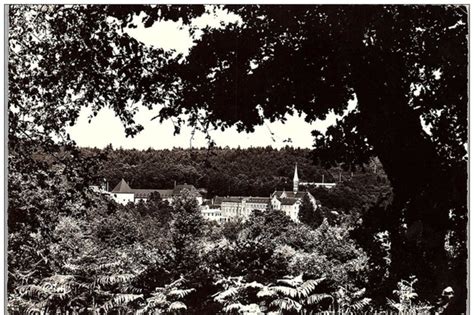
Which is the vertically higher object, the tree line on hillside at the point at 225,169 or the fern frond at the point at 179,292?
the tree line on hillside at the point at 225,169

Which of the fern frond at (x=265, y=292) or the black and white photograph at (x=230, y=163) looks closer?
the black and white photograph at (x=230, y=163)

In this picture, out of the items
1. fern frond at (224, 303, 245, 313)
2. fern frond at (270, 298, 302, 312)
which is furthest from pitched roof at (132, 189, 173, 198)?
fern frond at (270, 298, 302, 312)

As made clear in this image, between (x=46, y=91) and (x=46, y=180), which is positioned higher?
(x=46, y=91)

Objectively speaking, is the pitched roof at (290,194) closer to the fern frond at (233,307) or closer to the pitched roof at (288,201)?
the pitched roof at (288,201)

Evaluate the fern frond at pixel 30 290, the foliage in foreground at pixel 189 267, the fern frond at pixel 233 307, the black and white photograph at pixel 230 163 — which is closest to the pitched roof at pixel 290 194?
the black and white photograph at pixel 230 163

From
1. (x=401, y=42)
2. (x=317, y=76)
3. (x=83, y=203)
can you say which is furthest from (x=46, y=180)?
(x=401, y=42)

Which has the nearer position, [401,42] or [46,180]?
[401,42]

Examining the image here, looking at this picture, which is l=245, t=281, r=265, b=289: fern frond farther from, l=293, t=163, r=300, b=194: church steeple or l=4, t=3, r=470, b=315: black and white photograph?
l=293, t=163, r=300, b=194: church steeple

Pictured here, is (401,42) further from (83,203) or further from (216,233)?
(83,203)

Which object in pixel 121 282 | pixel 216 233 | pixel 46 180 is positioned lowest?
pixel 121 282
